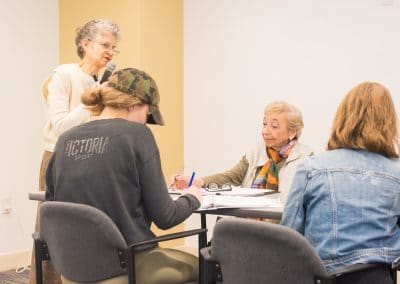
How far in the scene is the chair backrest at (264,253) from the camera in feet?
4.75

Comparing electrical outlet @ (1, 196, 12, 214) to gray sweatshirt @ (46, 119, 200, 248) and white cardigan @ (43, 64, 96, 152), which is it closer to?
white cardigan @ (43, 64, 96, 152)

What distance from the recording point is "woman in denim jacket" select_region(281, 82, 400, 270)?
5.24 ft

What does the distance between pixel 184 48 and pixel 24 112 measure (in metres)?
1.38

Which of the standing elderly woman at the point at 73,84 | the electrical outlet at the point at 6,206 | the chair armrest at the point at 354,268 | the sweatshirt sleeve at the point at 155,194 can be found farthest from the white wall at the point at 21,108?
the chair armrest at the point at 354,268

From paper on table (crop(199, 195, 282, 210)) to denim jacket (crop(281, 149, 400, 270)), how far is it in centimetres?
44

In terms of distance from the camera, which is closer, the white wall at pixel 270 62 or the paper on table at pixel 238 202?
the paper on table at pixel 238 202

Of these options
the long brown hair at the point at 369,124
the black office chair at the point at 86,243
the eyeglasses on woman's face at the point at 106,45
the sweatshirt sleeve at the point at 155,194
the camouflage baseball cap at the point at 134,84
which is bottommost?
the black office chair at the point at 86,243

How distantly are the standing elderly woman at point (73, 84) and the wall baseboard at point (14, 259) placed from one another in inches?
57.1

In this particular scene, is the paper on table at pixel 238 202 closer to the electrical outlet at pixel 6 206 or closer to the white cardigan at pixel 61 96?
the white cardigan at pixel 61 96

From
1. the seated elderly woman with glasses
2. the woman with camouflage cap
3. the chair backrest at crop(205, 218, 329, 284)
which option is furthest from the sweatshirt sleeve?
the seated elderly woman with glasses

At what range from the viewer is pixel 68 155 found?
6.40ft

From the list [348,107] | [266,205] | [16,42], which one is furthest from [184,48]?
[348,107]

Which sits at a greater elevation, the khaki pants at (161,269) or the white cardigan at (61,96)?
the white cardigan at (61,96)

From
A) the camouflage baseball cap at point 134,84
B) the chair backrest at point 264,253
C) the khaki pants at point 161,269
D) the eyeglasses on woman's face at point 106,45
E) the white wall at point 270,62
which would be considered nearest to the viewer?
the chair backrest at point 264,253
